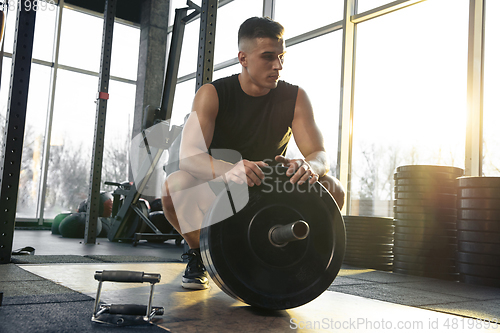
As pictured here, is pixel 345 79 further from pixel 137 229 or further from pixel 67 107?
pixel 67 107

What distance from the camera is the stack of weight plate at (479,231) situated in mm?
2580

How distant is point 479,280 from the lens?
2.63 metres

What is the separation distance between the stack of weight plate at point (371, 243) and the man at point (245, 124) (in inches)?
75.7

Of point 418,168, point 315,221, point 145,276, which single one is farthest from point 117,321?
point 418,168

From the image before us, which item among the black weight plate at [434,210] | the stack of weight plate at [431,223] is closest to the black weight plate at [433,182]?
the stack of weight plate at [431,223]

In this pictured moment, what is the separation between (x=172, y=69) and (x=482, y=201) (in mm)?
2638

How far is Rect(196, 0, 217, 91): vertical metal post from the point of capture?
2584mm

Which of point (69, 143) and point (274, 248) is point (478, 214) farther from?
point (69, 143)

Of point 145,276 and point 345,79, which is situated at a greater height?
point 345,79

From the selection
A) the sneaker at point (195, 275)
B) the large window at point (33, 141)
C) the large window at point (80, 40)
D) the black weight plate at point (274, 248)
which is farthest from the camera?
the large window at point (80, 40)

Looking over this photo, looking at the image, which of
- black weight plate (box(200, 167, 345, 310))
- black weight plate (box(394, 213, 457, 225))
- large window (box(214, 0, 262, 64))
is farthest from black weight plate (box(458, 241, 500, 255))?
large window (box(214, 0, 262, 64))

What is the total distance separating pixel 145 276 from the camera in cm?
110

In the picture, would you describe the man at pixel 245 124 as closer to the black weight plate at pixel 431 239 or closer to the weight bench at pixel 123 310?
the weight bench at pixel 123 310

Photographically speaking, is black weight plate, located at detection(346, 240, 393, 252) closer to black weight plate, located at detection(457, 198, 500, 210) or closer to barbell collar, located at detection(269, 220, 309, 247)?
black weight plate, located at detection(457, 198, 500, 210)
